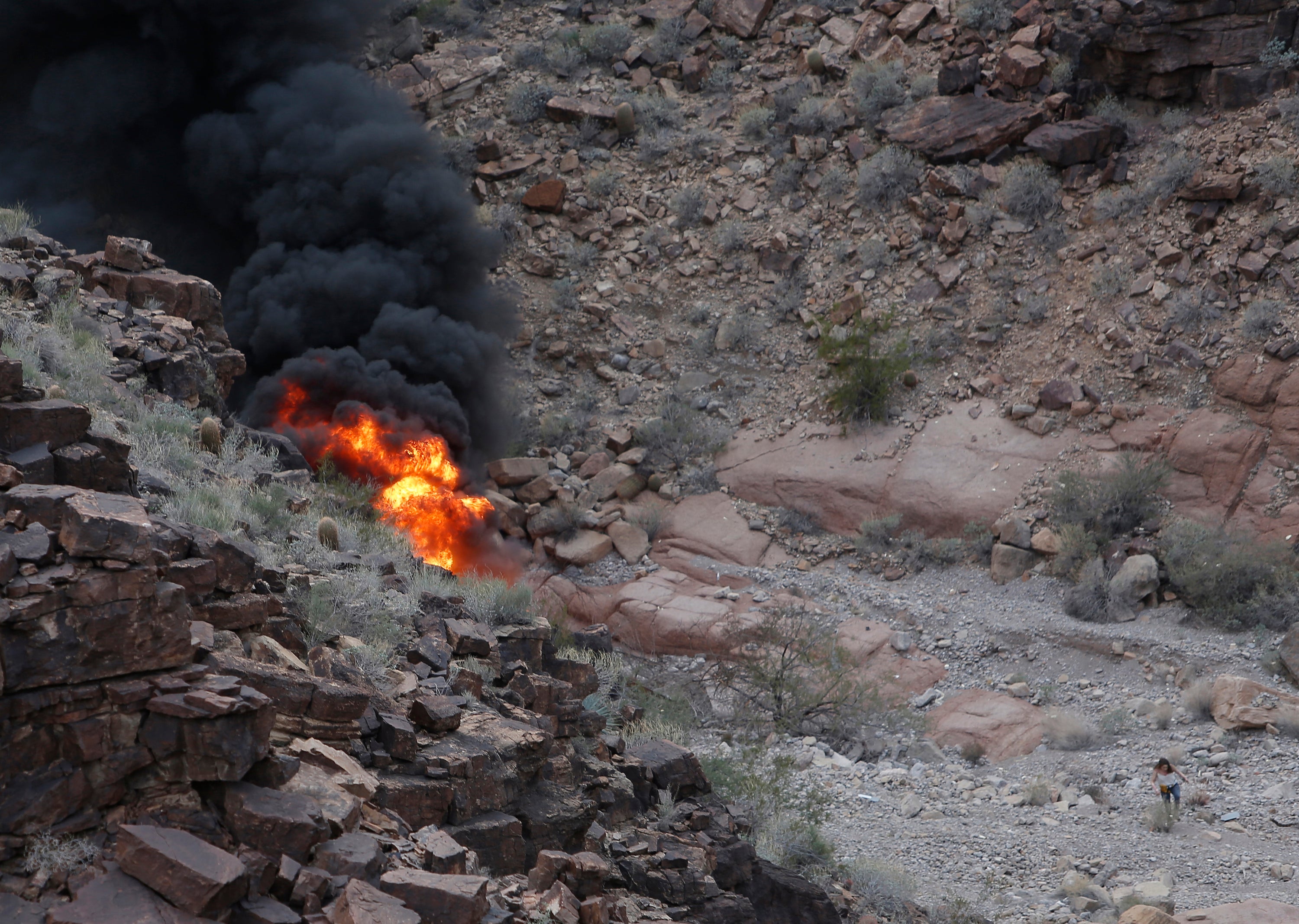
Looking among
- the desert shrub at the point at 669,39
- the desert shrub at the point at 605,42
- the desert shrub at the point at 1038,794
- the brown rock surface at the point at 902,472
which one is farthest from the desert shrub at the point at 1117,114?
the desert shrub at the point at 1038,794

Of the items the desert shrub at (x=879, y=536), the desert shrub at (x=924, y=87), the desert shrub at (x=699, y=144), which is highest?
the desert shrub at (x=924, y=87)

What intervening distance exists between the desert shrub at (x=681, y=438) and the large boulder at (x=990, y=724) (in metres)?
7.40

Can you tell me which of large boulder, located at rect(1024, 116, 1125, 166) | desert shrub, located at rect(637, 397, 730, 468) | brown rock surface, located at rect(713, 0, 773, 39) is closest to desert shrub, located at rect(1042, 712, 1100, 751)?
desert shrub, located at rect(637, 397, 730, 468)

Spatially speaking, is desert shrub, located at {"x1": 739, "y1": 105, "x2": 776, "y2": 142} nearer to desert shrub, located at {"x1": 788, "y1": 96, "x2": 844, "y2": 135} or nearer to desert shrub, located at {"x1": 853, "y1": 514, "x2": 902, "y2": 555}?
desert shrub, located at {"x1": 788, "y1": 96, "x2": 844, "y2": 135}

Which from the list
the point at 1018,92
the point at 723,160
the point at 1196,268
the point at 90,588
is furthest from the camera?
the point at 723,160

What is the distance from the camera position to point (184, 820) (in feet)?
14.9

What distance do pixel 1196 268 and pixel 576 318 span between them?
11.8 metres

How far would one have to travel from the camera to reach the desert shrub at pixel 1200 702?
12.8m

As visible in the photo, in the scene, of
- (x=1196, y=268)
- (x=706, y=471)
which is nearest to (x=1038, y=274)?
(x=1196, y=268)

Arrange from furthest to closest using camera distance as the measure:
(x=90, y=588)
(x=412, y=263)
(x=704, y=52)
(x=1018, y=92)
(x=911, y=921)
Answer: (x=704, y=52)
(x=1018, y=92)
(x=412, y=263)
(x=911, y=921)
(x=90, y=588)

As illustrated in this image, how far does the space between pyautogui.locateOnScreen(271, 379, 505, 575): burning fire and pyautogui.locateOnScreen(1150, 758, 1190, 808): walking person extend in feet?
31.4

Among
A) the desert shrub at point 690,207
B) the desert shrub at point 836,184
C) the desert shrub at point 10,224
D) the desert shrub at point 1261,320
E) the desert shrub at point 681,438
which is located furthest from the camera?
the desert shrub at point 690,207

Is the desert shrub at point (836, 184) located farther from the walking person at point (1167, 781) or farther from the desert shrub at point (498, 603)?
the desert shrub at point (498, 603)

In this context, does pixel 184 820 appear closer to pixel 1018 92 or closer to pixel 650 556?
pixel 650 556
